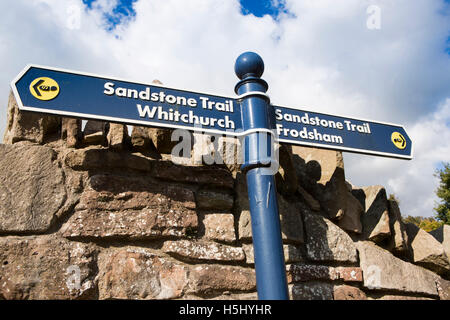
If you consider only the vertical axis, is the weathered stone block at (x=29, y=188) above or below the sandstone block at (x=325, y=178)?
below

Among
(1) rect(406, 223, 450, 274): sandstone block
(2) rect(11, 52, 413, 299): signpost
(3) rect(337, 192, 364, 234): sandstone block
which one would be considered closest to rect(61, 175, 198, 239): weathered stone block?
(2) rect(11, 52, 413, 299): signpost

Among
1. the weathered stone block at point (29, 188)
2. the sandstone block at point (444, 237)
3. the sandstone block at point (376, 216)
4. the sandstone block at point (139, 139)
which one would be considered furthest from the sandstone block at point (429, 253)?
the weathered stone block at point (29, 188)

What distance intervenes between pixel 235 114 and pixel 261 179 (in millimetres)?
396

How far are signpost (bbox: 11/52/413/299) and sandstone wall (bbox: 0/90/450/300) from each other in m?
0.25

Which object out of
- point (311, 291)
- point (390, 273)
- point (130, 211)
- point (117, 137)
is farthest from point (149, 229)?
point (390, 273)

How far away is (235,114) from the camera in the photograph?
1.79 metres

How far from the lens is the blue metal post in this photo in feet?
4.73

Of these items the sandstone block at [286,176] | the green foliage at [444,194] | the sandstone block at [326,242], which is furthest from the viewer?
the green foliage at [444,194]

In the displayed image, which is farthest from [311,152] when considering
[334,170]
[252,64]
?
[252,64]

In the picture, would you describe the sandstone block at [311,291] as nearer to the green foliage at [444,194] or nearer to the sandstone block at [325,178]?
the sandstone block at [325,178]

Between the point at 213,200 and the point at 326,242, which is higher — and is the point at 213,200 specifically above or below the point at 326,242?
above

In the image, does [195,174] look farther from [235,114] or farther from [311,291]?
[311,291]

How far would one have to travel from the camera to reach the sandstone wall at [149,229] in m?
1.51
